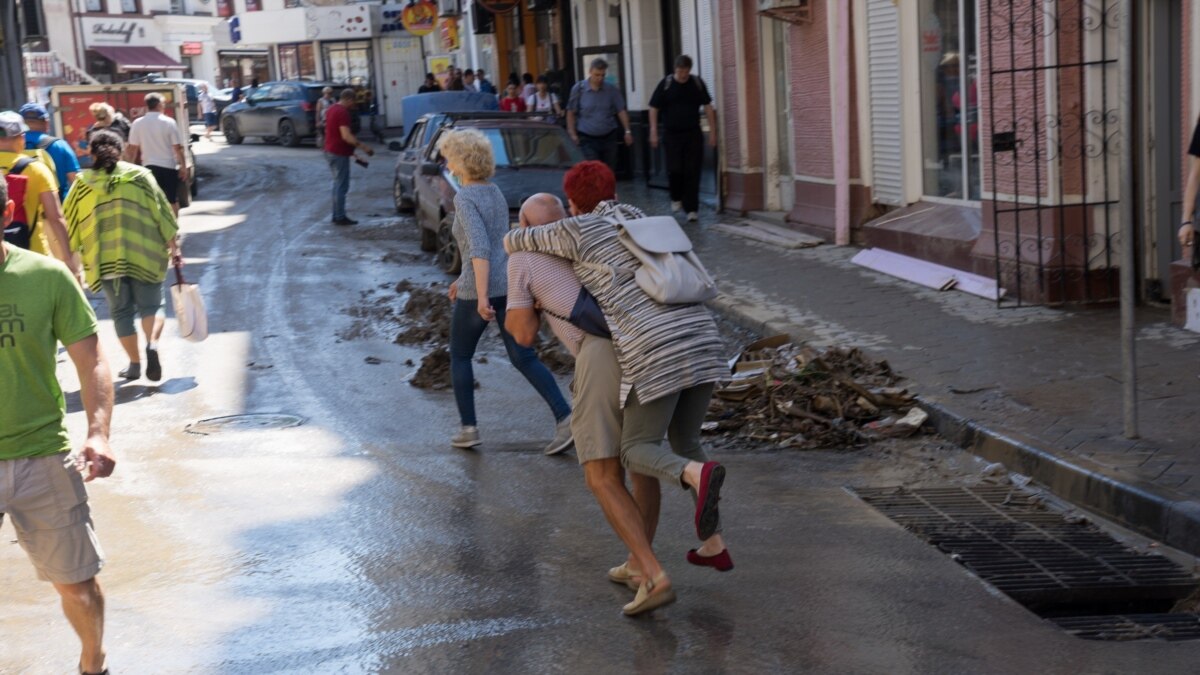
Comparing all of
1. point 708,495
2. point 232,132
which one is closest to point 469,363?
point 708,495

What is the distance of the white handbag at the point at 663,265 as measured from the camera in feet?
17.3

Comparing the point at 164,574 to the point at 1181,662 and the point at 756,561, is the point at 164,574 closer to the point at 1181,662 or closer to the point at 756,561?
the point at 756,561

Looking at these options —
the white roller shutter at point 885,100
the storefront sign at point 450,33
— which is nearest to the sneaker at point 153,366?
the white roller shutter at point 885,100

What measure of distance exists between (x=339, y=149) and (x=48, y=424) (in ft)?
53.2

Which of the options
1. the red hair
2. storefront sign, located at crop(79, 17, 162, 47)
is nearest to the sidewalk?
the red hair

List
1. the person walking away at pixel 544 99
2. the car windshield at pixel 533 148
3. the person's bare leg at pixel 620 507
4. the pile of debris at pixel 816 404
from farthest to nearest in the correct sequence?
1. the person walking away at pixel 544 99
2. the car windshield at pixel 533 148
3. the pile of debris at pixel 816 404
4. the person's bare leg at pixel 620 507

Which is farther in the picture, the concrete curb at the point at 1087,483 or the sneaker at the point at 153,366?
the sneaker at the point at 153,366

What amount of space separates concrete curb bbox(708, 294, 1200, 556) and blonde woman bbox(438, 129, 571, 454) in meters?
2.17

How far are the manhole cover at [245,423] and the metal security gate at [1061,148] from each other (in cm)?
529

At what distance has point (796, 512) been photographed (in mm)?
6750

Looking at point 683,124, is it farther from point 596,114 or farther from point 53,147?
point 53,147

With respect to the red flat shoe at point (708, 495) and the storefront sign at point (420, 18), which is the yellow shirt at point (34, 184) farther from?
the storefront sign at point (420, 18)

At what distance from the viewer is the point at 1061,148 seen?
1076 centimetres

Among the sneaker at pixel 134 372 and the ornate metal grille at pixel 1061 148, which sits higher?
the ornate metal grille at pixel 1061 148
